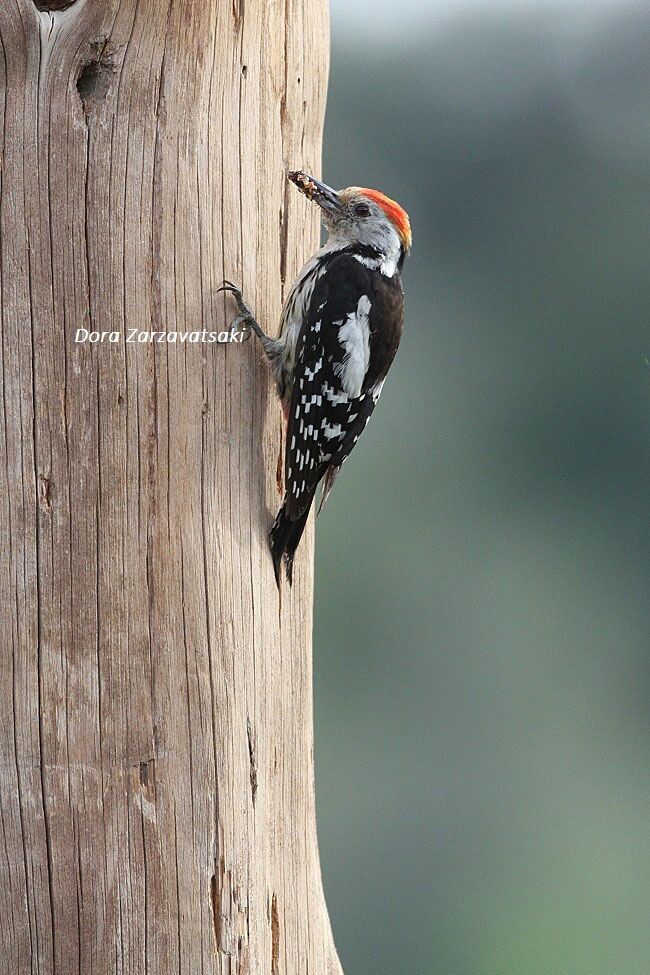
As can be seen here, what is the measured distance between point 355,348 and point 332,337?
0.24 ft

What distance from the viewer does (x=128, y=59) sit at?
7.07 feet

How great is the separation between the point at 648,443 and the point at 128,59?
850 cm

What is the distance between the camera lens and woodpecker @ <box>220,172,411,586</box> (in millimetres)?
2473

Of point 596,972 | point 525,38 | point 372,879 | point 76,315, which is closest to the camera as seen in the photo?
point 76,315

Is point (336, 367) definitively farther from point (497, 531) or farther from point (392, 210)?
point (497, 531)

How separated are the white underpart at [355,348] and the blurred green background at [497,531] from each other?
5703 millimetres

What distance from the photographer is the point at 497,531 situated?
32.8 ft

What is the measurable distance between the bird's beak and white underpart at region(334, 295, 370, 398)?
0.23m

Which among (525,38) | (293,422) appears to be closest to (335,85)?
(525,38)

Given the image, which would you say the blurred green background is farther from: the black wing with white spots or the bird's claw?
the bird's claw

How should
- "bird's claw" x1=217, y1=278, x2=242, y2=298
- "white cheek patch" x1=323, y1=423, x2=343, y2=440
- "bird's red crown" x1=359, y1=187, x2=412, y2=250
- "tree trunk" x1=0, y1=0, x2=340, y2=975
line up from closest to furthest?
"tree trunk" x1=0, y1=0, x2=340, y2=975
"bird's claw" x1=217, y1=278, x2=242, y2=298
"white cheek patch" x1=323, y1=423, x2=343, y2=440
"bird's red crown" x1=359, y1=187, x2=412, y2=250

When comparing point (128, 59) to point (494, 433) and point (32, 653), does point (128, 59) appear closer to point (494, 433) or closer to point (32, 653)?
point (32, 653)

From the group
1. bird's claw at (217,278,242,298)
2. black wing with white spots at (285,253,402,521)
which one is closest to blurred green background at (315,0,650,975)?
black wing with white spots at (285,253,402,521)

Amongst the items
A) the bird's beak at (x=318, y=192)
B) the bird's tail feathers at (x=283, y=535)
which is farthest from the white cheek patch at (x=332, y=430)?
the bird's beak at (x=318, y=192)
